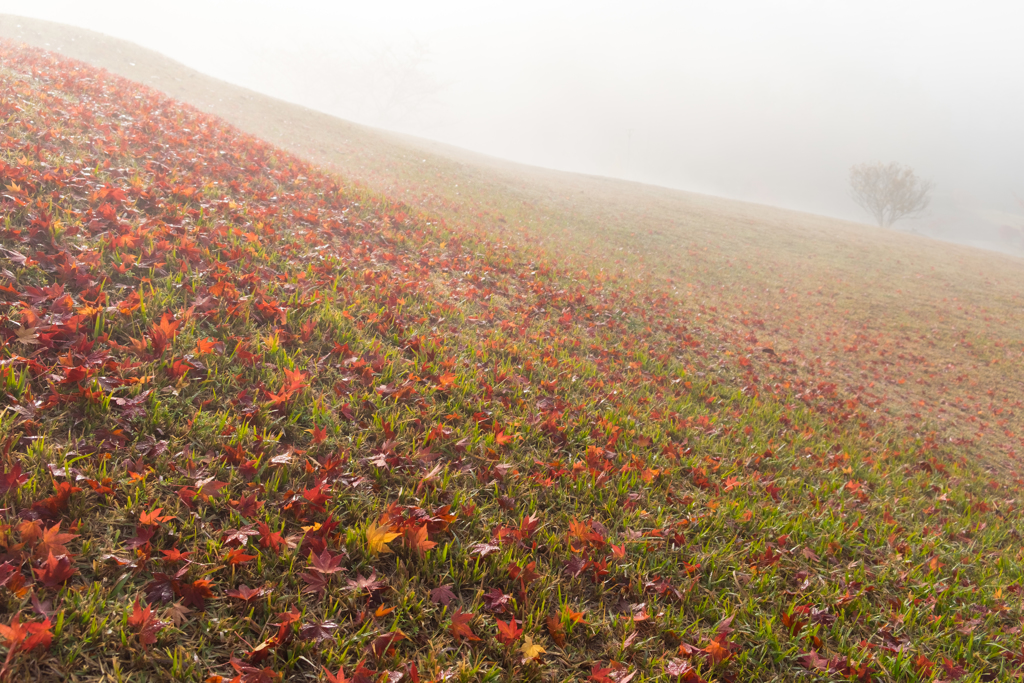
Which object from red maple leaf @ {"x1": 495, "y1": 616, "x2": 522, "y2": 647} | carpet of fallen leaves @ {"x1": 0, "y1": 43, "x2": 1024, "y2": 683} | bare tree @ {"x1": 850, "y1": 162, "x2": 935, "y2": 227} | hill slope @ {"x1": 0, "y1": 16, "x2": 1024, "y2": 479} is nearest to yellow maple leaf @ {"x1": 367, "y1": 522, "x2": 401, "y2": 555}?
carpet of fallen leaves @ {"x1": 0, "y1": 43, "x2": 1024, "y2": 683}

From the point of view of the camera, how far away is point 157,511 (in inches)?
83.9

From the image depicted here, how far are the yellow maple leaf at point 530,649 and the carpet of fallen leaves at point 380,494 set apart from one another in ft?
0.13

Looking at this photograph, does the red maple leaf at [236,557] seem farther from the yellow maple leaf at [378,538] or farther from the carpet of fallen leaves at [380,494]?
the yellow maple leaf at [378,538]

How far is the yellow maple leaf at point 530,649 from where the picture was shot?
2115 millimetres

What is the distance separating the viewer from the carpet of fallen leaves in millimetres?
1997

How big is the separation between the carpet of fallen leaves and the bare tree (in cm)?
6056

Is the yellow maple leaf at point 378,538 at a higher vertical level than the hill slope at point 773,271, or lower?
lower

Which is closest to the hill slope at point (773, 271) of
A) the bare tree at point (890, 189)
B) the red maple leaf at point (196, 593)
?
the red maple leaf at point (196, 593)

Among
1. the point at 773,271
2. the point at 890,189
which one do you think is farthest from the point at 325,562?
the point at 890,189

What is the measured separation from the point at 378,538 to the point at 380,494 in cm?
41

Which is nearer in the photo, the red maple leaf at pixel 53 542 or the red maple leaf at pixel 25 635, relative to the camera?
the red maple leaf at pixel 25 635

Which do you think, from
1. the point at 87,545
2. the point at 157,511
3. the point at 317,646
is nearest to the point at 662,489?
the point at 317,646

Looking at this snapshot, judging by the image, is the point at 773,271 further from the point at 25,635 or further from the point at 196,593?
the point at 25,635

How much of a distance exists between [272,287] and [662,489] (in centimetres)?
397
